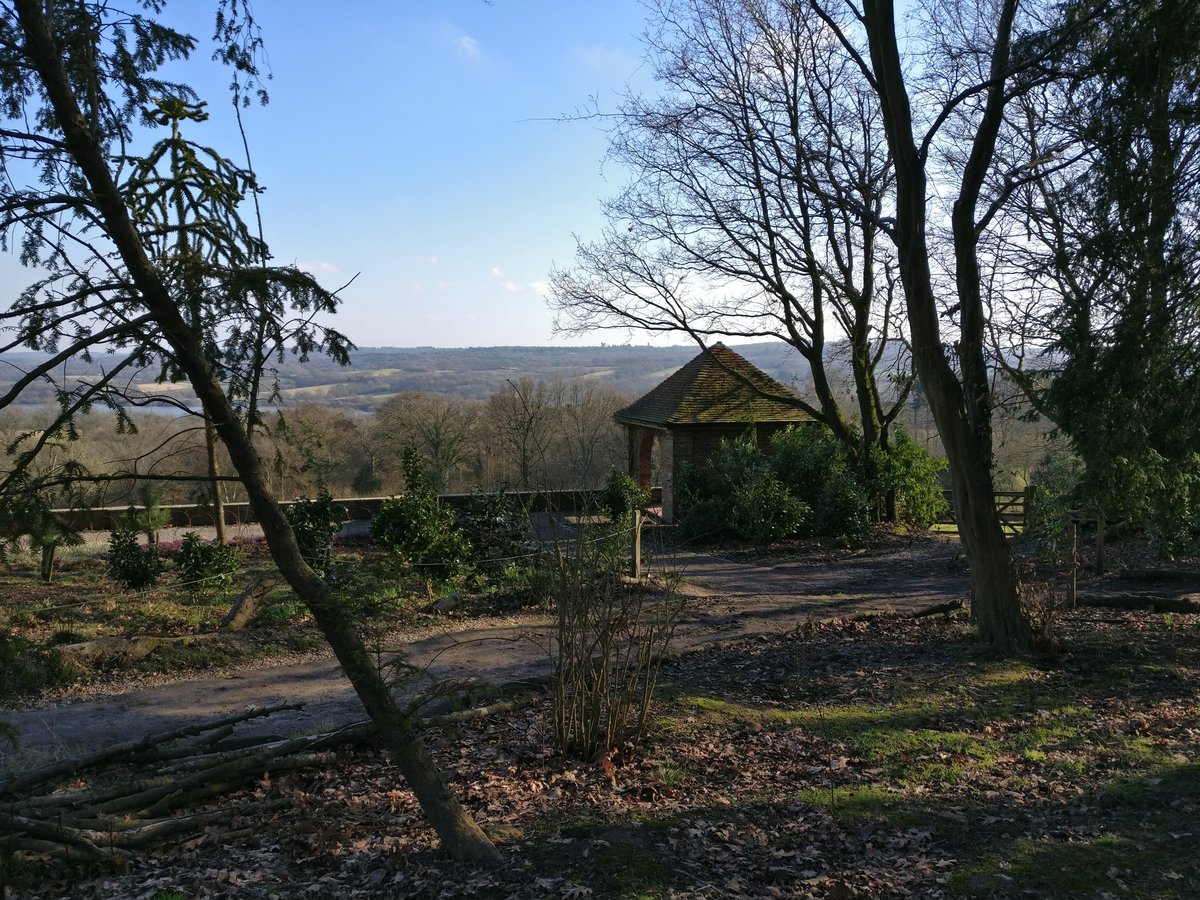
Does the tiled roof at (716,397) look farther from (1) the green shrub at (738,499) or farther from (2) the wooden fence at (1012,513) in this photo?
(2) the wooden fence at (1012,513)

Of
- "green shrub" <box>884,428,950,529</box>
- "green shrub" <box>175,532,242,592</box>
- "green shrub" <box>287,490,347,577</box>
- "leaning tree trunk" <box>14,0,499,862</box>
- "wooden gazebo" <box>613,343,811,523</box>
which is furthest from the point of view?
"wooden gazebo" <box>613,343,811,523</box>

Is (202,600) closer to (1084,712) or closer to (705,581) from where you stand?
(705,581)

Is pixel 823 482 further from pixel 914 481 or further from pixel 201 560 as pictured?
pixel 201 560

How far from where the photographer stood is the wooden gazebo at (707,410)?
22.4 metres

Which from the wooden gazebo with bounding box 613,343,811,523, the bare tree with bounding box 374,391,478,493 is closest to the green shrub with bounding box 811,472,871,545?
the wooden gazebo with bounding box 613,343,811,523

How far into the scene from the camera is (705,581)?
46.7 feet

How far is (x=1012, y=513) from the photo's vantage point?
74.8ft

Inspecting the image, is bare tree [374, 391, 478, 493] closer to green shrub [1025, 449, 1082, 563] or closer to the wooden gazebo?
the wooden gazebo

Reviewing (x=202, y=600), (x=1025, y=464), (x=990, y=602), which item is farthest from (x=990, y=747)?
(x=1025, y=464)

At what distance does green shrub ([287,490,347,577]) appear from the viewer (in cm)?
1186

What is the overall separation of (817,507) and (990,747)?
13.5 metres

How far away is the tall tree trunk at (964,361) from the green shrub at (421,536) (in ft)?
21.6

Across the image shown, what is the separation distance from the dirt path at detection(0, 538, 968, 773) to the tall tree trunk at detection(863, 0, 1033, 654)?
8.95ft

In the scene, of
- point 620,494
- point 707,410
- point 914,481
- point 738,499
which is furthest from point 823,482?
point 620,494
